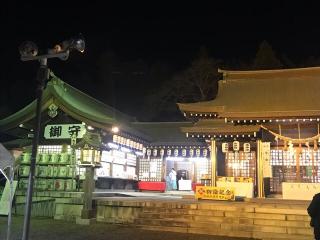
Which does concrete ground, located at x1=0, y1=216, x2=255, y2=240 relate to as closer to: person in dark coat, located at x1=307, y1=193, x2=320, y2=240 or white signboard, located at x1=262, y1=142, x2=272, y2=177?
person in dark coat, located at x1=307, y1=193, x2=320, y2=240

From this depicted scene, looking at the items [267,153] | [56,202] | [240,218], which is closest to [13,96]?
[56,202]

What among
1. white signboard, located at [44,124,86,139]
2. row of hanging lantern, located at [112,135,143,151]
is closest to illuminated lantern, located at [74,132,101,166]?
white signboard, located at [44,124,86,139]

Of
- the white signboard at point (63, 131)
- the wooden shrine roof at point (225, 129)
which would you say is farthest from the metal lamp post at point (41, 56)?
the white signboard at point (63, 131)

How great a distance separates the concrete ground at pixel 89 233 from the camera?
11734 millimetres

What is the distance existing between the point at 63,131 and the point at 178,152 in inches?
323

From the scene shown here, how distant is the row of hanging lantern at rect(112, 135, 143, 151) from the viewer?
22411 mm

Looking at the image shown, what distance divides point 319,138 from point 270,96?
11.9ft

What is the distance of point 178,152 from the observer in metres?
26.2

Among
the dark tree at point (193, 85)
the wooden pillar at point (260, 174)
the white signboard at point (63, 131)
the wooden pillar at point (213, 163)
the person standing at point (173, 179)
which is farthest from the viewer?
the dark tree at point (193, 85)

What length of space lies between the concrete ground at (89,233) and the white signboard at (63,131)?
7.94 m

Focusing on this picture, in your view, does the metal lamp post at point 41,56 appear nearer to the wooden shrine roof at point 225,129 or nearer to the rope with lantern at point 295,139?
the wooden shrine roof at point 225,129

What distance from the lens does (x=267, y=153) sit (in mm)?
18562

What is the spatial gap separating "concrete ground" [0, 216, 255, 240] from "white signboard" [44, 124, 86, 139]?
7939 mm

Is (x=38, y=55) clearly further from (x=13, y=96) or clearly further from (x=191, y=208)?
(x=13, y=96)
